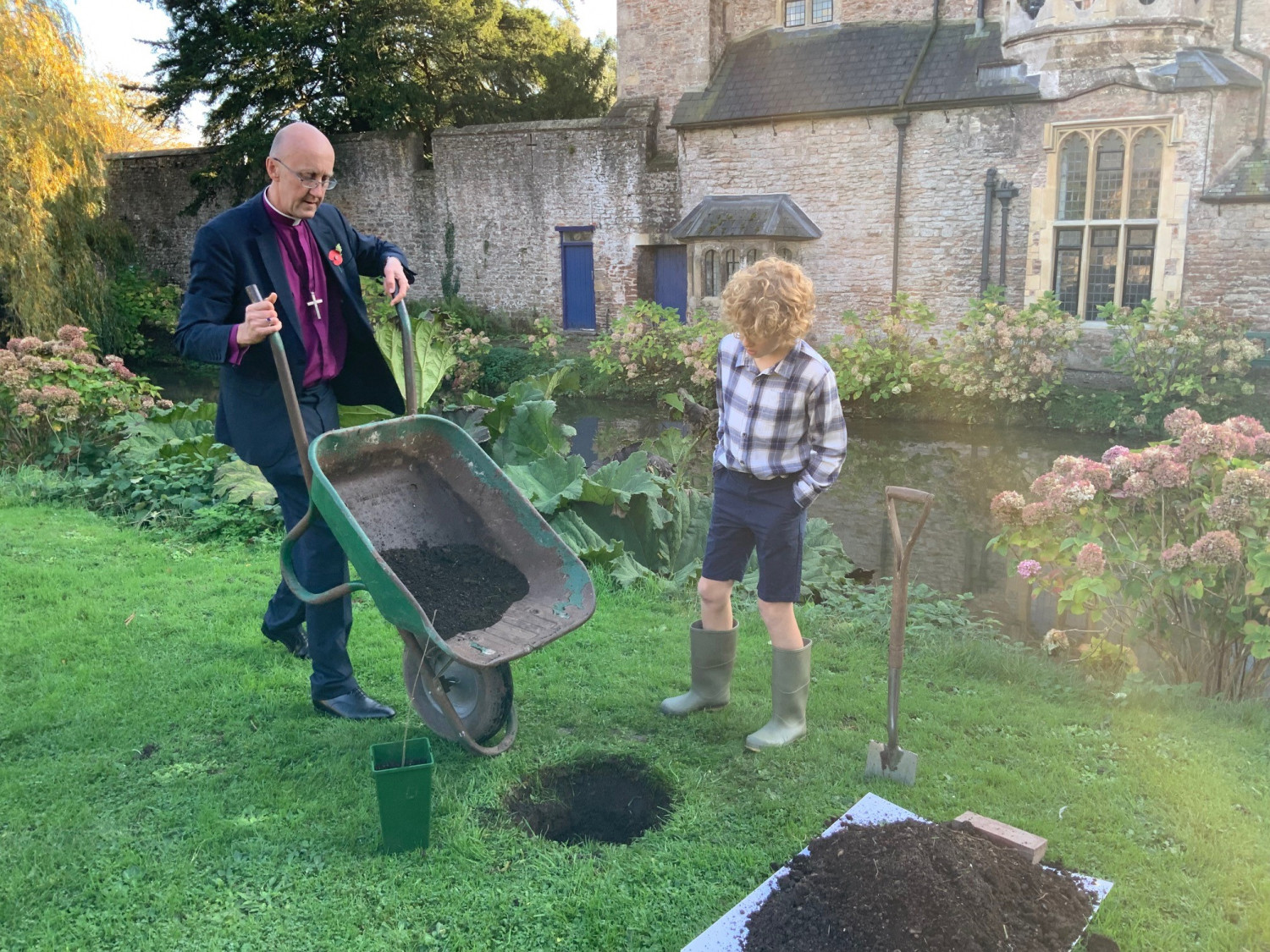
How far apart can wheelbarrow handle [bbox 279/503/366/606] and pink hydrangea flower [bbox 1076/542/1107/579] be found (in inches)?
112

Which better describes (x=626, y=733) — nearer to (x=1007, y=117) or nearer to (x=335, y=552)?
(x=335, y=552)

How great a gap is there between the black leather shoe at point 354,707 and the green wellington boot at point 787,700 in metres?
1.38

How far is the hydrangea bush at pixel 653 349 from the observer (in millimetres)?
14828

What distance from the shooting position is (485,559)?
142 inches

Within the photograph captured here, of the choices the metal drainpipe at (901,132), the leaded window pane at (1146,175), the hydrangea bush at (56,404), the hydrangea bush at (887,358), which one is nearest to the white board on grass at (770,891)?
the hydrangea bush at (56,404)

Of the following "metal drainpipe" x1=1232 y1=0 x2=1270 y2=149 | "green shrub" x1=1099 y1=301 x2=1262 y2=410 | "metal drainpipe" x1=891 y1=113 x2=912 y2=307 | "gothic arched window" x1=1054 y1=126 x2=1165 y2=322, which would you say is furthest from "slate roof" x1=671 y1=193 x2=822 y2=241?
"metal drainpipe" x1=1232 y1=0 x2=1270 y2=149

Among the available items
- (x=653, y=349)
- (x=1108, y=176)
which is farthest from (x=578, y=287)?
(x=1108, y=176)

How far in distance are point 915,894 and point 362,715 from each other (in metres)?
2.12

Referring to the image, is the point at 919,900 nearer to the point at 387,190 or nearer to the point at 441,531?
the point at 441,531

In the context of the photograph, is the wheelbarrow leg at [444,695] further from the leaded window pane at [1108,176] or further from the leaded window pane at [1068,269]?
the leaded window pane at [1108,176]

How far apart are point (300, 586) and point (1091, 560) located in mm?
3091

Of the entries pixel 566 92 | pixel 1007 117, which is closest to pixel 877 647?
pixel 1007 117

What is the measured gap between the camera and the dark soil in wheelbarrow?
243 cm

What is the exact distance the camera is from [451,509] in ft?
12.3
